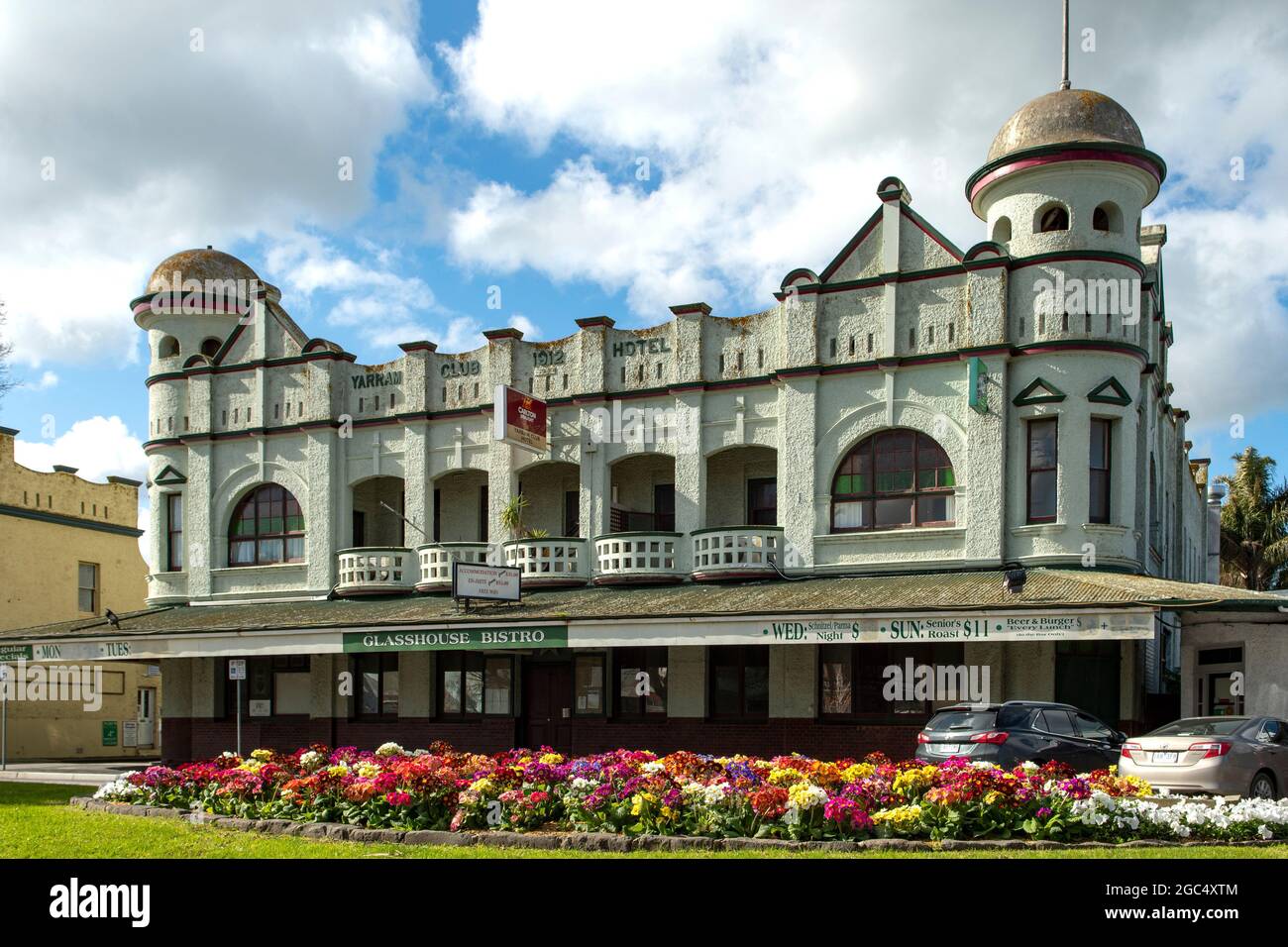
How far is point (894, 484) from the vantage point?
2570cm

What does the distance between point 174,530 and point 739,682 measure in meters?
15.9

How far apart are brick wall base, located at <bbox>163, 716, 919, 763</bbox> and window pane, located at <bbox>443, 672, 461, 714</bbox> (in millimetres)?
346

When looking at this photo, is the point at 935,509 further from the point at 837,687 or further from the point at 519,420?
the point at 519,420

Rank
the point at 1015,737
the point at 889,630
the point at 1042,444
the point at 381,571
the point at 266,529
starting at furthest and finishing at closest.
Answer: the point at 266,529 < the point at 381,571 < the point at 1042,444 < the point at 889,630 < the point at 1015,737

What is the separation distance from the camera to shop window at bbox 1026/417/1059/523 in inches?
955

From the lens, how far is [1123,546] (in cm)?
2403

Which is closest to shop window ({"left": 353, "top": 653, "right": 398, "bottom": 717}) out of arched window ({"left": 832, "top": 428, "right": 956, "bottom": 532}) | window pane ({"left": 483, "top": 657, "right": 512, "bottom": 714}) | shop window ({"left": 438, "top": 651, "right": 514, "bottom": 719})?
shop window ({"left": 438, "top": 651, "right": 514, "bottom": 719})

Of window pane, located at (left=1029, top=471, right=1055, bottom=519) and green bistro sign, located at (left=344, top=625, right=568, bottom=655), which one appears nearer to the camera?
window pane, located at (left=1029, top=471, right=1055, bottom=519)

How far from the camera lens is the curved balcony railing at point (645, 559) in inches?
1064

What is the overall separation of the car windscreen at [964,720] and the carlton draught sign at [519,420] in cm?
1200

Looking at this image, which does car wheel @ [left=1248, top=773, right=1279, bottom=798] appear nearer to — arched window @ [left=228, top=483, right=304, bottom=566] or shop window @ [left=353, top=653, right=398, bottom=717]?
shop window @ [left=353, top=653, right=398, bottom=717]

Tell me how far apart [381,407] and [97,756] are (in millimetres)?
16475

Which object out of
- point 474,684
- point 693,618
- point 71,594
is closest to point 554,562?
point 474,684

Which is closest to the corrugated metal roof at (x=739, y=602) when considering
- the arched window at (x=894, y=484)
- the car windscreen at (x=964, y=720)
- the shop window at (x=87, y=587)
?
the arched window at (x=894, y=484)
